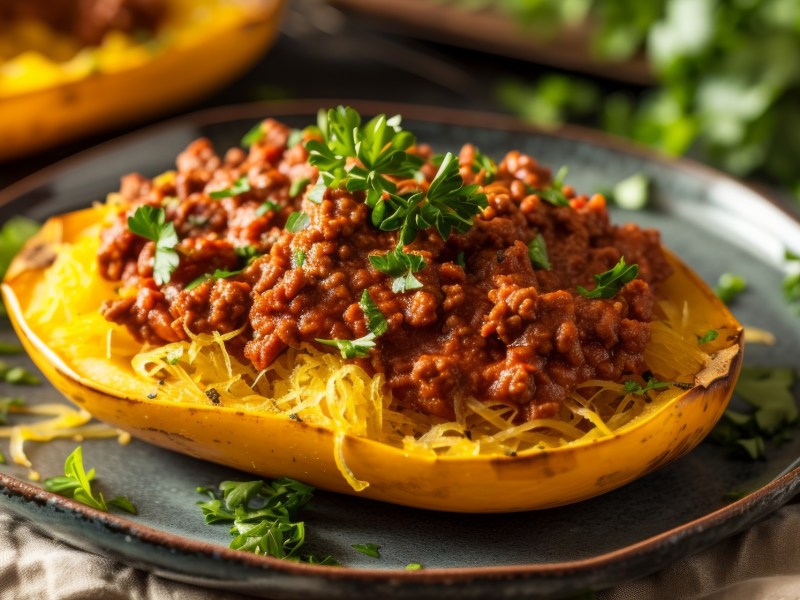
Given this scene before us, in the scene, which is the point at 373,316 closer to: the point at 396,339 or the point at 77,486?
the point at 396,339

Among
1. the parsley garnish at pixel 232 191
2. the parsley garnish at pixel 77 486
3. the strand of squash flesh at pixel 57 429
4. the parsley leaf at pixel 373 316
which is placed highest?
the parsley garnish at pixel 232 191

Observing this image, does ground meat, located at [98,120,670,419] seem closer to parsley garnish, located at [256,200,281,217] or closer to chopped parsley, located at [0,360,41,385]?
parsley garnish, located at [256,200,281,217]

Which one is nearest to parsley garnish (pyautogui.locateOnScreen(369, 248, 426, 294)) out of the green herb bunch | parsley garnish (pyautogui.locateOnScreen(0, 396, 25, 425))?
parsley garnish (pyautogui.locateOnScreen(0, 396, 25, 425))

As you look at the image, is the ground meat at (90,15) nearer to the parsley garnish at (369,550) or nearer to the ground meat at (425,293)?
the ground meat at (425,293)

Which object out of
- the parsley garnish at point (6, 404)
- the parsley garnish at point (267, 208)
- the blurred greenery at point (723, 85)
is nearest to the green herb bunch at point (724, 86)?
the blurred greenery at point (723, 85)

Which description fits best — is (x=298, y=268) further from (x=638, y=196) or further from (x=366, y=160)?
(x=638, y=196)

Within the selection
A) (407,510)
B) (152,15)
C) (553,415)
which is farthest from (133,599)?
(152,15)

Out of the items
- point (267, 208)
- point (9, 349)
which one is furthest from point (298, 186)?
point (9, 349)
